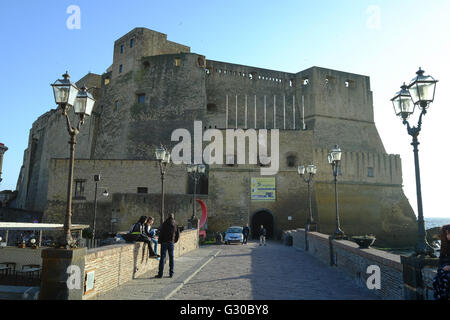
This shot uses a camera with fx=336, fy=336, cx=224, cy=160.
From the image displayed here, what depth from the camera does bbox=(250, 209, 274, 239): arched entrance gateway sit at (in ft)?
81.3

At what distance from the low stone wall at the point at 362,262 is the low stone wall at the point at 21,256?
942cm

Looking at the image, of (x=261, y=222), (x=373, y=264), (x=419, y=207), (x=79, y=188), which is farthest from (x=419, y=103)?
(x=79, y=188)

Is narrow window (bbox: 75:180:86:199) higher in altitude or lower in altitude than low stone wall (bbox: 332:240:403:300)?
higher

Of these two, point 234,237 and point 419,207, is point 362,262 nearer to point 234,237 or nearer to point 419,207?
point 419,207

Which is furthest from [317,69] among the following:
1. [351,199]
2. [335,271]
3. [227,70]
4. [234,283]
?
[234,283]

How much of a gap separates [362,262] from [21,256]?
10712mm

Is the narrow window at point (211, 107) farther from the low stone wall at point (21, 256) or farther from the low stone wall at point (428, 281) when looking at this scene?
the low stone wall at point (428, 281)

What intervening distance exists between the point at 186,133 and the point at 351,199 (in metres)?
14.8

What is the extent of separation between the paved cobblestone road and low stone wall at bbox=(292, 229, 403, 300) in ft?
0.72

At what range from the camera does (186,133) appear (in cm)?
2975

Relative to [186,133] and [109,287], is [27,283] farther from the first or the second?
[186,133]

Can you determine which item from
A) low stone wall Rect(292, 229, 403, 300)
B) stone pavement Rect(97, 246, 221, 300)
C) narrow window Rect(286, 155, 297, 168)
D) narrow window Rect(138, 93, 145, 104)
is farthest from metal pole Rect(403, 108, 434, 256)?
narrow window Rect(138, 93, 145, 104)

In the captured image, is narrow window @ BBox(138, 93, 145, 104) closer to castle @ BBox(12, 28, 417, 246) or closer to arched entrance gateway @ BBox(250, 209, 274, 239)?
castle @ BBox(12, 28, 417, 246)
